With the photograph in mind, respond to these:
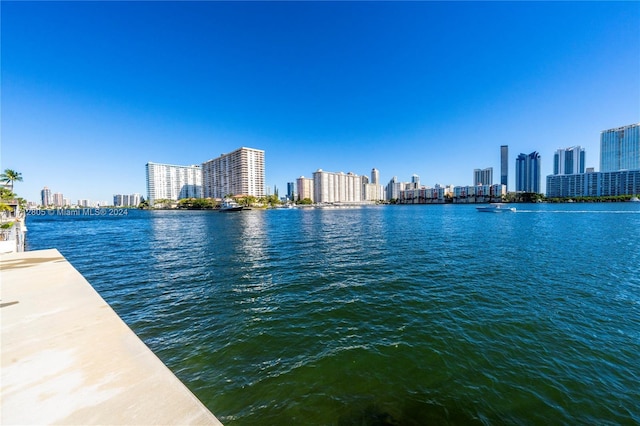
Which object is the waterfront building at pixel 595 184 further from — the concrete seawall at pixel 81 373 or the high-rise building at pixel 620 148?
the concrete seawall at pixel 81 373

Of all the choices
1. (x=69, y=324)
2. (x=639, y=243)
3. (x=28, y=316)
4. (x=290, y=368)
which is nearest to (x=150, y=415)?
(x=290, y=368)

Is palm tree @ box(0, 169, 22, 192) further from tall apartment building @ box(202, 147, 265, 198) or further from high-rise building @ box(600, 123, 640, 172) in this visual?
high-rise building @ box(600, 123, 640, 172)

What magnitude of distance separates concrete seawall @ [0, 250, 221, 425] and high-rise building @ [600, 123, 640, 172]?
825 ft

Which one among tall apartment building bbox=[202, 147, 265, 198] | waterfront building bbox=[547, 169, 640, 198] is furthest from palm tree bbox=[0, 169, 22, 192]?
waterfront building bbox=[547, 169, 640, 198]

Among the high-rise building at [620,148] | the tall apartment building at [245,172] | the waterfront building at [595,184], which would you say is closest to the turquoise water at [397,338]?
the tall apartment building at [245,172]

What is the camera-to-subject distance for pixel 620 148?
543 feet

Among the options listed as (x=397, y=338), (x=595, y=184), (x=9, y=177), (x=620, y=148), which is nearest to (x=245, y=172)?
(x=9, y=177)

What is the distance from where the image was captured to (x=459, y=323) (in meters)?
9.48

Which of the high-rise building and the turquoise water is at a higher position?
the high-rise building

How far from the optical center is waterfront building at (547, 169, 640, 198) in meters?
155

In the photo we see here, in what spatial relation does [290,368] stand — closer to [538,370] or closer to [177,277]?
[538,370]

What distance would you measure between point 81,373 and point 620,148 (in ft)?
855

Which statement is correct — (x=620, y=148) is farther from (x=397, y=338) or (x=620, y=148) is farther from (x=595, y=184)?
(x=397, y=338)

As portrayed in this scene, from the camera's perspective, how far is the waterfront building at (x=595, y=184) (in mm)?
155250
